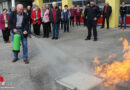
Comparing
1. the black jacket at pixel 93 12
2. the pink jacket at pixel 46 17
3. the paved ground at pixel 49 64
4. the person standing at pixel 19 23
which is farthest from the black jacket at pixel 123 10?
the person standing at pixel 19 23

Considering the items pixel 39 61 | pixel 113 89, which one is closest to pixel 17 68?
pixel 39 61

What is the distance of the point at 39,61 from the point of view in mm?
6605

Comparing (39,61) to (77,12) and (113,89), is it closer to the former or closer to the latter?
(113,89)

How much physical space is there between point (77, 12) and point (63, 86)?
12041 millimetres

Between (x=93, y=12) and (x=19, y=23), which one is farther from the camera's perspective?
(x=93, y=12)

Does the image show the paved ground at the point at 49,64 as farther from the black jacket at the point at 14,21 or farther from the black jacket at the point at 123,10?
the black jacket at the point at 123,10

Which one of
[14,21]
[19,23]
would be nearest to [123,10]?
[19,23]

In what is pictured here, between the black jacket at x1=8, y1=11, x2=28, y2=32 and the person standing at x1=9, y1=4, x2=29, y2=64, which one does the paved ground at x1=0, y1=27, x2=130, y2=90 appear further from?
the black jacket at x1=8, y1=11, x2=28, y2=32

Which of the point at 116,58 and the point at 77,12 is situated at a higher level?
the point at 77,12

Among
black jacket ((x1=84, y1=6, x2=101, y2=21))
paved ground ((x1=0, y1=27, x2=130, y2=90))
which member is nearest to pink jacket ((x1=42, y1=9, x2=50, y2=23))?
paved ground ((x1=0, y1=27, x2=130, y2=90))

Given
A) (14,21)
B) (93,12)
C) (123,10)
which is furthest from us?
(123,10)

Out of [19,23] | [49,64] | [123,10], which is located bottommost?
[49,64]

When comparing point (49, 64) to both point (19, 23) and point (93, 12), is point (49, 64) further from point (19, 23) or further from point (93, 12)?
point (93, 12)

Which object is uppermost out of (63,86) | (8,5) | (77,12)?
(8,5)
